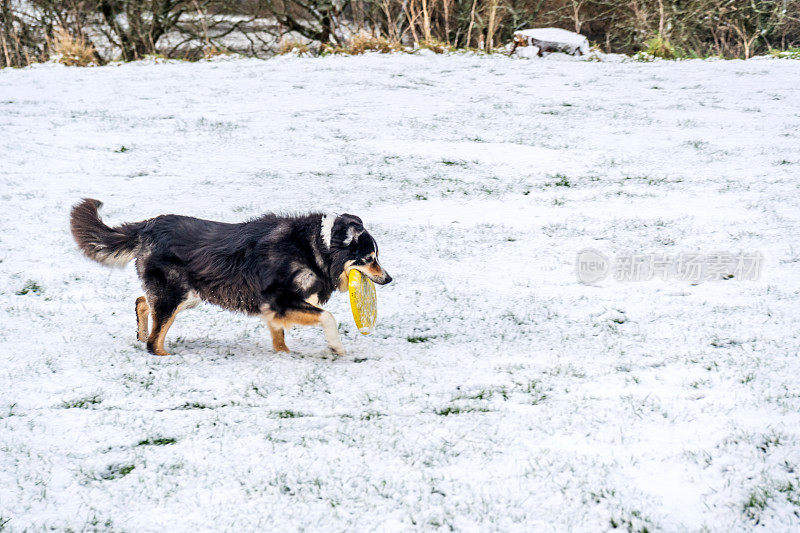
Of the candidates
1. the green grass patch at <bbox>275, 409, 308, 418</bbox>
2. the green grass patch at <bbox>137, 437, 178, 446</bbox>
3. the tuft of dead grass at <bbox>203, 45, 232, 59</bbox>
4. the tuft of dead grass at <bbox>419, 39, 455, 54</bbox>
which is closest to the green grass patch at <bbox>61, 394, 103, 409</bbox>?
the green grass patch at <bbox>137, 437, 178, 446</bbox>

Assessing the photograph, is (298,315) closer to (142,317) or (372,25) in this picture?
(142,317)

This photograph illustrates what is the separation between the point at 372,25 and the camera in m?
16.9

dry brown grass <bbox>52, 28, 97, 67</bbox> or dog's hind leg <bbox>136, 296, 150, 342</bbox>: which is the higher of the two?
dry brown grass <bbox>52, 28, 97, 67</bbox>

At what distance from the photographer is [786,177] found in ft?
→ 27.6

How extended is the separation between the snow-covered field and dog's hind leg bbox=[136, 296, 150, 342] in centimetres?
19

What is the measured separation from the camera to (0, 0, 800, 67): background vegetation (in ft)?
52.7

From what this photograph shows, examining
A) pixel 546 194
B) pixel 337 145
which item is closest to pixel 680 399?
pixel 546 194

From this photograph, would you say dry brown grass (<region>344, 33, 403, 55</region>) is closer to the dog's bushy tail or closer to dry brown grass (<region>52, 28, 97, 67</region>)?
dry brown grass (<region>52, 28, 97, 67</region>)

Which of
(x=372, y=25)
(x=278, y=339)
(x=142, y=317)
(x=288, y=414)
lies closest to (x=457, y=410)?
(x=288, y=414)

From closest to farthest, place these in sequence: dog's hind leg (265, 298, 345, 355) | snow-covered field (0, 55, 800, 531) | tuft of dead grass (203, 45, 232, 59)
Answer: snow-covered field (0, 55, 800, 531)
dog's hind leg (265, 298, 345, 355)
tuft of dead grass (203, 45, 232, 59)

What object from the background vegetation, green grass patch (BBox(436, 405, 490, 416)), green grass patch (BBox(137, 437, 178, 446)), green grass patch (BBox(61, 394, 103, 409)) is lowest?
green grass patch (BBox(436, 405, 490, 416))

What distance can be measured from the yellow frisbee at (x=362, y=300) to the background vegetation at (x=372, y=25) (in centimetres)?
1184

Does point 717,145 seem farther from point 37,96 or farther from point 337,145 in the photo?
point 37,96

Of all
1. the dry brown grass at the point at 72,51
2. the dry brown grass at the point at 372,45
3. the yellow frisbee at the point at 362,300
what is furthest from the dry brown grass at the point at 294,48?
the yellow frisbee at the point at 362,300
